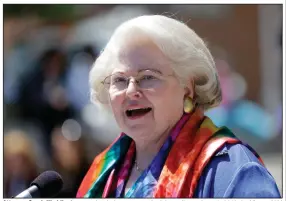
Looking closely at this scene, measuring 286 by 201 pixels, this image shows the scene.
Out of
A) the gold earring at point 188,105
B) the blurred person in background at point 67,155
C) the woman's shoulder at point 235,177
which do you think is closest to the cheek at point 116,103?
the gold earring at point 188,105

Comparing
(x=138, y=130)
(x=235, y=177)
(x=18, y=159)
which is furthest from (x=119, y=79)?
(x=18, y=159)

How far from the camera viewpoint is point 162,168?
2141 mm

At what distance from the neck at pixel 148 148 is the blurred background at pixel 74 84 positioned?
131 cm

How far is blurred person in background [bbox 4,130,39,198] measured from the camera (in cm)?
350

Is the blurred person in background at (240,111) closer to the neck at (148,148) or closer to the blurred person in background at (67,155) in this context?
the blurred person in background at (67,155)

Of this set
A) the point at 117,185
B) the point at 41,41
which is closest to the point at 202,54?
the point at 117,185

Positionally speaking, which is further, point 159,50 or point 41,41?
point 41,41

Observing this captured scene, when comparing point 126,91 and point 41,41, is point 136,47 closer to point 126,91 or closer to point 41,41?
point 126,91

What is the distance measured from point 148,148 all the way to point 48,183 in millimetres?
465

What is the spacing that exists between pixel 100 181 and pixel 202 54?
0.71 meters

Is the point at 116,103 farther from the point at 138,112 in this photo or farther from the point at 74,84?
the point at 74,84

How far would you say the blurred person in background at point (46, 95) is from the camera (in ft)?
13.9

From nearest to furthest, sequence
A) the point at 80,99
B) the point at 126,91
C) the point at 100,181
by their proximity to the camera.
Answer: the point at 126,91
the point at 100,181
the point at 80,99

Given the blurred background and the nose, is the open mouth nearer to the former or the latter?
the nose
